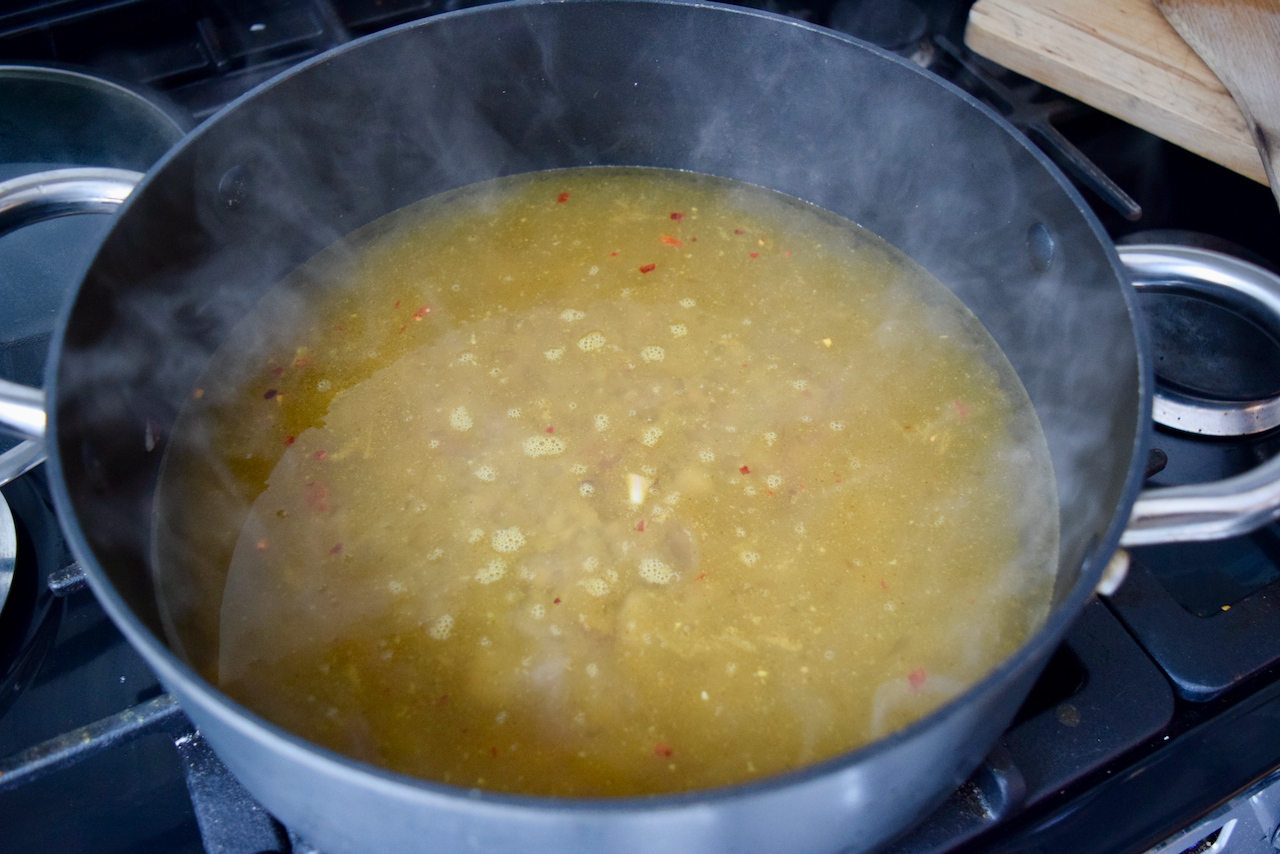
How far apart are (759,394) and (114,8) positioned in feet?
3.72

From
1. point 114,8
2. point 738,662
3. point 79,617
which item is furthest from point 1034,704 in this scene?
point 114,8

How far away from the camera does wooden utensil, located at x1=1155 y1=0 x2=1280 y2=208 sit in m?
1.28

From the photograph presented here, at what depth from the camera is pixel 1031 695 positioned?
105 centimetres

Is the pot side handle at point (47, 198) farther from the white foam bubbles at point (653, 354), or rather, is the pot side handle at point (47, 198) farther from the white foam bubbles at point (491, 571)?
the white foam bubbles at point (653, 354)

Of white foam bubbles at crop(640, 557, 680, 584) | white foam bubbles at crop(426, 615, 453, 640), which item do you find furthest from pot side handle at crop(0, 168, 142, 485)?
white foam bubbles at crop(640, 557, 680, 584)

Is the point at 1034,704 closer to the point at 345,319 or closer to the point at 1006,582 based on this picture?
the point at 1006,582

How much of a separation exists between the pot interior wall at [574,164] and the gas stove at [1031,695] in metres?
0.10

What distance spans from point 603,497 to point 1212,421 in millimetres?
821

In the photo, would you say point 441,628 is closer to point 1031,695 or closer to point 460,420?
point 460,420

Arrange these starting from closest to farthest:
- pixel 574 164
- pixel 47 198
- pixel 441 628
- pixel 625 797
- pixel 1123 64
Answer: pixel 625 797, pixel 47 198, pixel 441 628, pixel 1123 64, pixel 574 164

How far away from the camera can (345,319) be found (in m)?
1.47

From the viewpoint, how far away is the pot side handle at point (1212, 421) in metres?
0.81

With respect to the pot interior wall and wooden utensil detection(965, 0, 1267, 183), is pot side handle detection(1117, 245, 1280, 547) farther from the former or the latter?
wooden utensil detection(965, 0, 1267, 183)

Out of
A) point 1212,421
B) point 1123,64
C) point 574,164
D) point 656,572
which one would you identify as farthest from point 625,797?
point 1123,64
